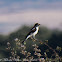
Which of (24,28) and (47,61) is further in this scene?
(24,28)

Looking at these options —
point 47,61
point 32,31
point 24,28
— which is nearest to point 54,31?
point 24,28

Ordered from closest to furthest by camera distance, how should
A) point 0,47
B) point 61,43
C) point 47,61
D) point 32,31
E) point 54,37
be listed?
point 47,61
point 32,31
point 61,43
point 0,47
point 54,37

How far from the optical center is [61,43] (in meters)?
14.7

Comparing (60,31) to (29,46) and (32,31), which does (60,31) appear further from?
(32,31)

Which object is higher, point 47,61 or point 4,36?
point 4,36

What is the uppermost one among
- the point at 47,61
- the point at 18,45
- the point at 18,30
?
the point at 18,30

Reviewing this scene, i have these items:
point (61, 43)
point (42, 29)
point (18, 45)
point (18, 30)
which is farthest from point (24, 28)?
point (18, 45)

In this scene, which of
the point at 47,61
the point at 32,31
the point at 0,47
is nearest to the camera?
the point at 47,61

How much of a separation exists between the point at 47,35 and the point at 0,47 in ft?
15.7

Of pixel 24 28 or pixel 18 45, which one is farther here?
pixel 24 28

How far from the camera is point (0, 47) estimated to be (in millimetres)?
15828

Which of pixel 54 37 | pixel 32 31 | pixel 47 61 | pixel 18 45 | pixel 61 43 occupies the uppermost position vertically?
pixel 54 37

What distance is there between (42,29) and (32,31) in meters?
11.4

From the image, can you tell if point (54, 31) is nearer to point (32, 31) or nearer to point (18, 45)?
point (32, 31)
